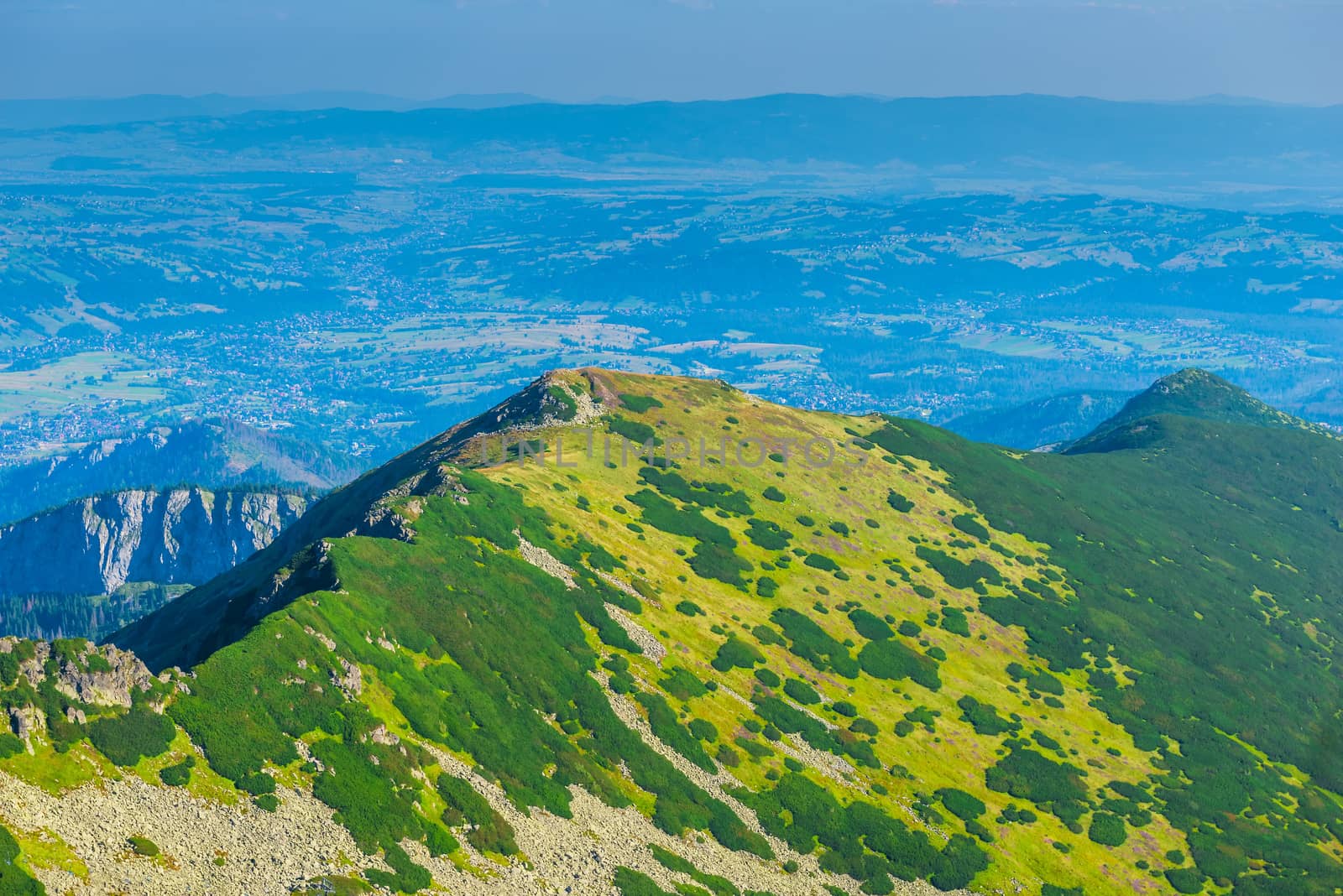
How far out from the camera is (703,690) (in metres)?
109

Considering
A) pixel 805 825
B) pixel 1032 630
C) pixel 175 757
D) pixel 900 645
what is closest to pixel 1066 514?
pixel 1032 630

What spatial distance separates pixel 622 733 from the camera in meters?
96.5

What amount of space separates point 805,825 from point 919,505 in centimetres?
8072

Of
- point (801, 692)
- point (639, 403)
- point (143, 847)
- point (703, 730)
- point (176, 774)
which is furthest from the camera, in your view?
point (639, 403)

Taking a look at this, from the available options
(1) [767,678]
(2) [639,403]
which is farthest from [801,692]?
(2) [639,403]

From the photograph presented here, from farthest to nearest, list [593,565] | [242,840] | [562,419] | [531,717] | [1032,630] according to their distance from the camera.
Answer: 1. [562,419]
2. [1032,630]
3. [593,565]
4. [531,717]
5. [242,840]

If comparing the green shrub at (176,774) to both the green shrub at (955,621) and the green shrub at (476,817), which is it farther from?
the green shrub at (955,621)

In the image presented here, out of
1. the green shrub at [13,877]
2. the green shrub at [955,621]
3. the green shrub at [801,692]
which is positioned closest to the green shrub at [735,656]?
the green shrub at [801,692]

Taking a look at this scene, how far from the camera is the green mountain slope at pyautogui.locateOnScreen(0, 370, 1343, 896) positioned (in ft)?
237

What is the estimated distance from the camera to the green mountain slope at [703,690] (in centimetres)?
7225

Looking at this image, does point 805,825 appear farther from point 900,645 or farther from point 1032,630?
point 1032,630

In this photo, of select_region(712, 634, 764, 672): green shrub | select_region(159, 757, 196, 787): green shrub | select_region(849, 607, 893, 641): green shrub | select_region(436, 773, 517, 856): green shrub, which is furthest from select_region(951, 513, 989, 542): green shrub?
select_region(159, 757, 196, 787): green shrub

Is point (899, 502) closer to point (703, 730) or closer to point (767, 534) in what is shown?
point (767, 534)

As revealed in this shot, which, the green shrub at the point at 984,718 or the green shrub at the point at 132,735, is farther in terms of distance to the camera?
the green shrub at the point at 984,718
